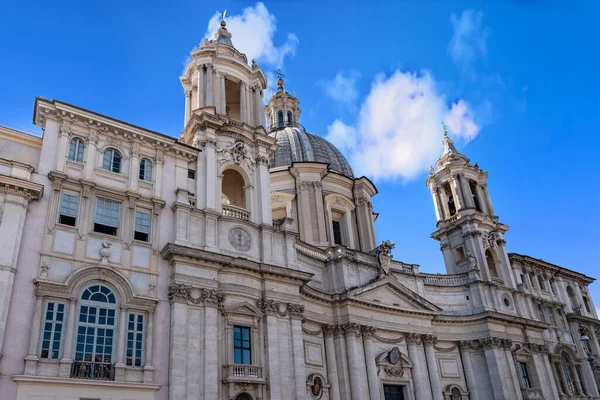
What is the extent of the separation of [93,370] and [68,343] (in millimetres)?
1376

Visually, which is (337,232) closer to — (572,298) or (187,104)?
(187,104)

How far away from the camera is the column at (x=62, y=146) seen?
23.2 metres

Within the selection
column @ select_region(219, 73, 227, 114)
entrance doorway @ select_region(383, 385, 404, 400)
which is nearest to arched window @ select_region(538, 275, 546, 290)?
entrance doorway @ select_region(383, 385, 404, 400)

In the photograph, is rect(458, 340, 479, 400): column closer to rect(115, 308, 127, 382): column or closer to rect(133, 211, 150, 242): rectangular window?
rect(133, 211, 150, 242): rectangular window

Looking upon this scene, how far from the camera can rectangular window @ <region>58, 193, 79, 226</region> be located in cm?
2222

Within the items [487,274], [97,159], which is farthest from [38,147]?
[487,274]

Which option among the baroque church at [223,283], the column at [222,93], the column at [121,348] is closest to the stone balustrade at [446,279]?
the baroque church at [223,283]

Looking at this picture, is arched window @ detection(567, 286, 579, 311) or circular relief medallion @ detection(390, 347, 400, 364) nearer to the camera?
circular relief medallion @ detection(390, 347, 400, 364)

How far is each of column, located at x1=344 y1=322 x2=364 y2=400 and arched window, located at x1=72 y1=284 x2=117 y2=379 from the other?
14.0 metres

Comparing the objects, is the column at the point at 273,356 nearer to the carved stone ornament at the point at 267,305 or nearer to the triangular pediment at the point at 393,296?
the carved stone ornament at the point at 267,305

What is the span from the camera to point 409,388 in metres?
32.2

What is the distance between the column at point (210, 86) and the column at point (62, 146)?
27.6 feet

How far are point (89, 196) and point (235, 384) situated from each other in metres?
10.3

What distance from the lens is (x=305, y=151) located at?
4431 centimetres
